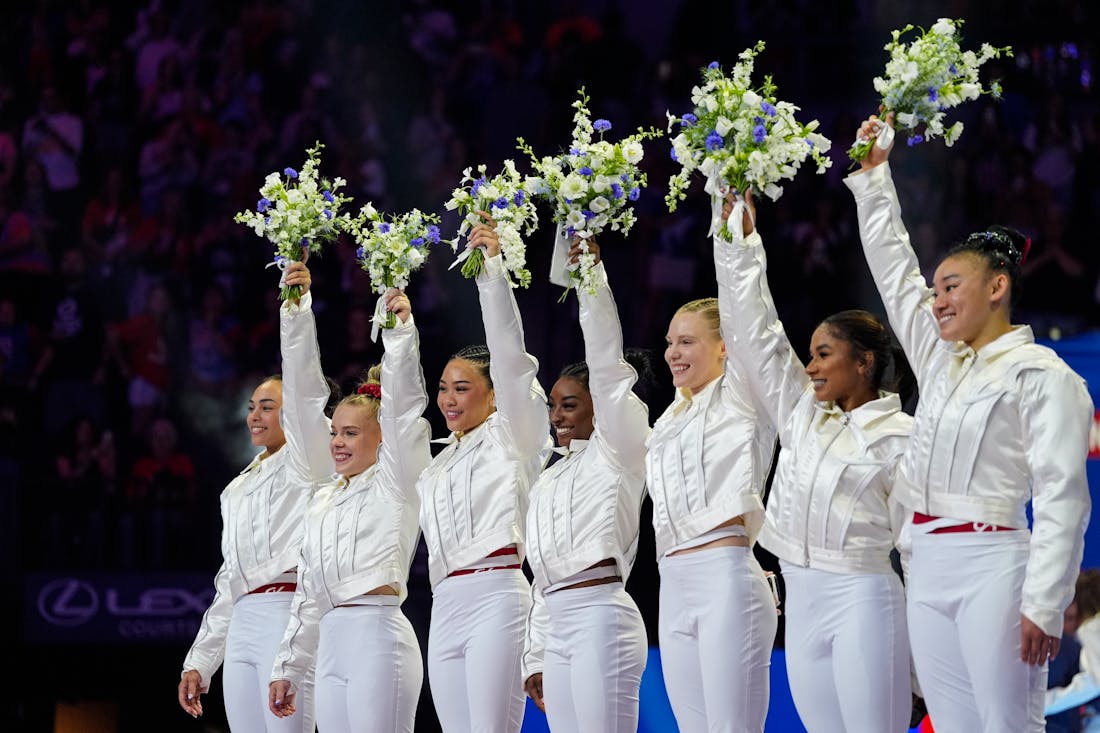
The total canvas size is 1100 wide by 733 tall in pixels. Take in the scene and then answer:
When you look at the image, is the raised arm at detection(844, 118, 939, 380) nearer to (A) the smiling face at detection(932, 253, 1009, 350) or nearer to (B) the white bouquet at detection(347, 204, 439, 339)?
(A) the smiling face at detection(932, 253, 1009, 350)

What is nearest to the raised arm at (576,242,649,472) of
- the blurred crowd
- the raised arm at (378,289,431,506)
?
the raised arm at (378,289,431,506)

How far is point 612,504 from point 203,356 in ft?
15.1

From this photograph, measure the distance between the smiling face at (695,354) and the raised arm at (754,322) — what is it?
0.82ft

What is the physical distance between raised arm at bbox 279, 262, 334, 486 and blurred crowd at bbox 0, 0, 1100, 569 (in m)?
2.26

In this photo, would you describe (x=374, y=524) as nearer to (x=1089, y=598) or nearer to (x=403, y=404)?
(x=403, y=404)

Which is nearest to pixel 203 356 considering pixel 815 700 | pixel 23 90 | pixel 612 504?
pixel 23 90

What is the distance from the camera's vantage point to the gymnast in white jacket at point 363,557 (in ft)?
15.7

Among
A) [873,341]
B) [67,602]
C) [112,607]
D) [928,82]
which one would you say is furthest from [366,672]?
[67,602]

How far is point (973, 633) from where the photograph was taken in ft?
10.8

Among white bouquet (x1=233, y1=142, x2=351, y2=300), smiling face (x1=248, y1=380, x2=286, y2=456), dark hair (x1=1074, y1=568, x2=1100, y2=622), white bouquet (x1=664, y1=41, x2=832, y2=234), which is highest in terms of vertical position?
white bouquet (x1=233, y1=142, x2=351, y2=300)

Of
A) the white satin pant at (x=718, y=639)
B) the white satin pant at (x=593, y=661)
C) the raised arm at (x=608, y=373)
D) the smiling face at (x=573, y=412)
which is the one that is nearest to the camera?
the white satin pant at (x=718, y=639)

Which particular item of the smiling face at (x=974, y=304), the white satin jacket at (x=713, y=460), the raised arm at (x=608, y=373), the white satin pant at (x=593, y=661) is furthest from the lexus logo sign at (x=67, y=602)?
the smiling face at (x=974, y=304)

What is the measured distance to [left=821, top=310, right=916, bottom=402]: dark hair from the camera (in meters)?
3.98

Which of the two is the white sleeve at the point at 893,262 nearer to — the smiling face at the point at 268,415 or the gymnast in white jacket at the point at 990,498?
the gymnast in white jacket at the point at 990,498
